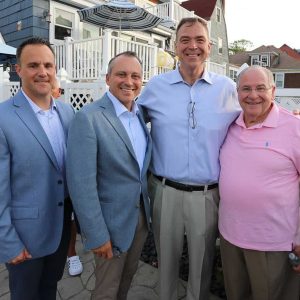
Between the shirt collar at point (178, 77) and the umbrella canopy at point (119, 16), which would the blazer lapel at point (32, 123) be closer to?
the shirt collar at point (178, 77)

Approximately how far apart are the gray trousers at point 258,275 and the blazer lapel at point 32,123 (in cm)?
135

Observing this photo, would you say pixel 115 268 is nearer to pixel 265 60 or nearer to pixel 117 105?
pixel 117 105

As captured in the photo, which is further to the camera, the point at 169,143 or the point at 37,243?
the point at 169,143

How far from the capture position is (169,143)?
2400 millimetres

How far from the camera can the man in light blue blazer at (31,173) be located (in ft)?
5.92

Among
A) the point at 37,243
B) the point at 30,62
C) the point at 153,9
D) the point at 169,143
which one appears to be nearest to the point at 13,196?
the point at 37,243

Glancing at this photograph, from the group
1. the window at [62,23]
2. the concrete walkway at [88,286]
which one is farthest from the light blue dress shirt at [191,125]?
the window at [62,23]

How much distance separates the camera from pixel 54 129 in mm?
2061

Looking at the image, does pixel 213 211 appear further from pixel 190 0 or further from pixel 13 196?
pixel 190 0

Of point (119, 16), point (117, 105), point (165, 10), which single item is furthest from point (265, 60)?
point (117, 105)

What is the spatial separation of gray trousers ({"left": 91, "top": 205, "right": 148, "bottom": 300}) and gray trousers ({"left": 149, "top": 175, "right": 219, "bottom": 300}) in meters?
0.22

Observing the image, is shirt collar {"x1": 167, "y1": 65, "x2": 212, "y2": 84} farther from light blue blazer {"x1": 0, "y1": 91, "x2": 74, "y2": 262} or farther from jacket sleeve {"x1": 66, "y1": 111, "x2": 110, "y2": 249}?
light blue blazer {"x1": 0, "y1": 91, "x2": 74, "y2": 262}

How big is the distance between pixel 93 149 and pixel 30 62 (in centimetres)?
65

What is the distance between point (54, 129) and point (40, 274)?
3.07ft
